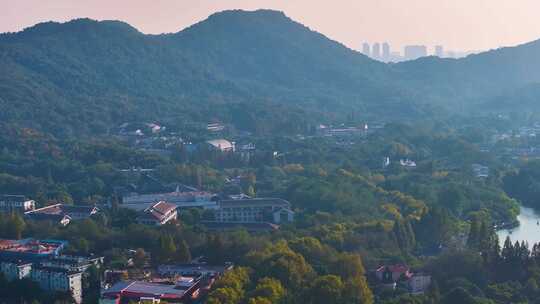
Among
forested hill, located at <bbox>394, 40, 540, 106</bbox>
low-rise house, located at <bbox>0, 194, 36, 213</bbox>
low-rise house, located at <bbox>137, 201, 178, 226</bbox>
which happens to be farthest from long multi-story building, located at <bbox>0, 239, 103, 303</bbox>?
forested hill, located at <bbox>394, 40, 540, 106</bbox>

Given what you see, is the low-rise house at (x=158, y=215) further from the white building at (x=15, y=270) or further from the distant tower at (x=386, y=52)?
the distant tower at (x=386, y=52)

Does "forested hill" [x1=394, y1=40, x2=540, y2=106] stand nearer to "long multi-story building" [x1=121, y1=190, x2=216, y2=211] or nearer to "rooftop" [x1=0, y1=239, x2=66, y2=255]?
"long multi-story building" [x1=121, y1=190, x2=216, y2=211]

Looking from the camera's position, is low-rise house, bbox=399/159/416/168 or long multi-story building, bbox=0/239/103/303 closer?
long multi-story building, bbox=0/239/103/303

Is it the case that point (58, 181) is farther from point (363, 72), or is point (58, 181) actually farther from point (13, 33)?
point (363, 72)

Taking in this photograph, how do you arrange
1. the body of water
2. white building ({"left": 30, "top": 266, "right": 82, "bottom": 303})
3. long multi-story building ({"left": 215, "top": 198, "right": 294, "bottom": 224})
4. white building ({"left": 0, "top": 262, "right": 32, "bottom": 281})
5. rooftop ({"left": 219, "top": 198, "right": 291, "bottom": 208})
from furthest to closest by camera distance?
1. rooftop ({"left": 219, "top": 198, "right": 291, "bottom": 208})
2. long multi-story building ({"left": 215, "top": 198, "right": 294, "bottom": 224})
3. the body of water
4. white building ({"left": 0, "top": 262, "right": 32, "bottom": 281})
5. white building ({"left": 30, "top": 266, "right": 82, "bottom": 303})

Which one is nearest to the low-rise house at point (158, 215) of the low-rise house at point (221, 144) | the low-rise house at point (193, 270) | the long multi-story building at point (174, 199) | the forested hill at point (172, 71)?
the long multi-story building at point (174, 199)

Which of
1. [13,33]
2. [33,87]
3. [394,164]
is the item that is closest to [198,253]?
[394,164]

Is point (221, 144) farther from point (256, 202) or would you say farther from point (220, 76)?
point (220, 76)
